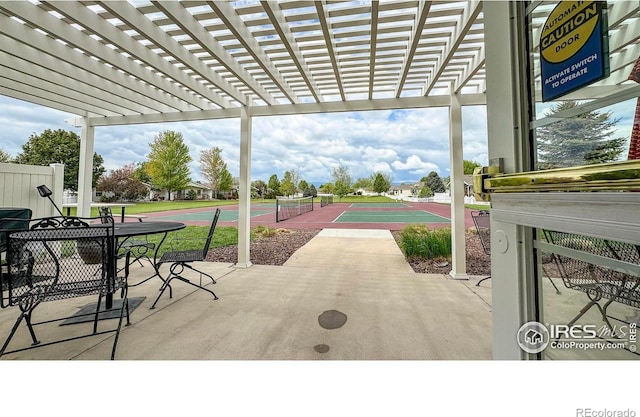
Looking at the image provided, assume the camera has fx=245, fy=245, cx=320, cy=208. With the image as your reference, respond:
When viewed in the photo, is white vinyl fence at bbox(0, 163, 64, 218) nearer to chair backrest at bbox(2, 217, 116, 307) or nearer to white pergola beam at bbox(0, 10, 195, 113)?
white pergola beam at bbox(0, 10, 195, 113)

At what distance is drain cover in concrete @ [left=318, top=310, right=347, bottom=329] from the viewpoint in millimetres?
2164

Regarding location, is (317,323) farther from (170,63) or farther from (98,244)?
(170,63)

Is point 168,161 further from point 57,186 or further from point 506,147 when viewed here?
point 506,147

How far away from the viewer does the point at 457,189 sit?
359cm

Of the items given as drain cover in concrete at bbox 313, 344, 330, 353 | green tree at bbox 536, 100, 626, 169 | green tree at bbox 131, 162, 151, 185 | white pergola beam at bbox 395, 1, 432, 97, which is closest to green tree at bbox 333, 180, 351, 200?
green tree at bbox 131, 162, 151, 185

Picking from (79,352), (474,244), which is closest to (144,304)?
(79,352)

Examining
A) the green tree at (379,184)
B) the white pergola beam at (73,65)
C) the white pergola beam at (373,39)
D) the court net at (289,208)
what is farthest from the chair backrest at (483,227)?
the green tree at (379,184)

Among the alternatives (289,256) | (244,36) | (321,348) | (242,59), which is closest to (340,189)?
(289,256)

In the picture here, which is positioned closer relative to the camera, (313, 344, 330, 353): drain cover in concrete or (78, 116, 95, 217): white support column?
(313, 344, 330, 353): drain cover in concrete

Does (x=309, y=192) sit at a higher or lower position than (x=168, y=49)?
A: higher

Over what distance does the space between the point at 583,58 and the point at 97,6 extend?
340 cm

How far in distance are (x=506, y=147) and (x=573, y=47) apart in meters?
0.28

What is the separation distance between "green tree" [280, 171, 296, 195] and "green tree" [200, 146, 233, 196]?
7866 mm

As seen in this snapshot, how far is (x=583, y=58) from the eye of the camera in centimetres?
58
